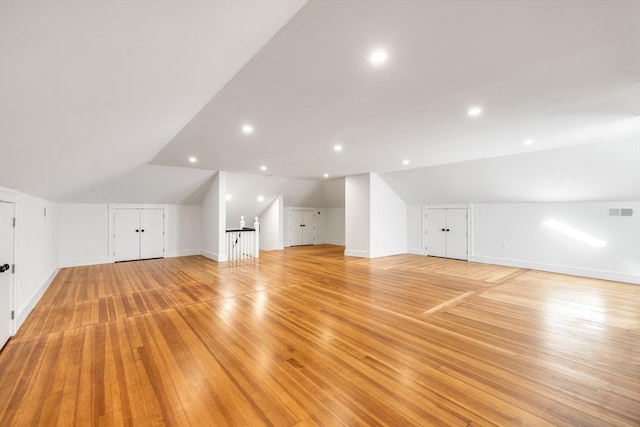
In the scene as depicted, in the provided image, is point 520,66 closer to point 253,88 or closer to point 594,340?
point 253,88

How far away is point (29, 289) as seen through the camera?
13.0ft

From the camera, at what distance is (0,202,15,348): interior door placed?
9.37 feet

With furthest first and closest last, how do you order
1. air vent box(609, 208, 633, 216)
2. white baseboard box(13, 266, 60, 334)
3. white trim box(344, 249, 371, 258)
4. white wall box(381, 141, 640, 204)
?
white trim box(344, 249, 371, 258), air vent box(609, 208, 633, 216), white wall box(381, 141, 640, 204), white baseboard box(13, 266, 60, 334)

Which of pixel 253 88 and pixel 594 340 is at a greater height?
pixel 253 88

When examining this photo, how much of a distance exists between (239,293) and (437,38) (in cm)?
453

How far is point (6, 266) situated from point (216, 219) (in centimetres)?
494

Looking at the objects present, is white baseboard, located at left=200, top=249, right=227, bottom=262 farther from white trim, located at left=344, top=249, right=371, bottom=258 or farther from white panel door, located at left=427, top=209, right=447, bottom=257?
white panel door, located at left=427, top=209, right=447, bottom=257

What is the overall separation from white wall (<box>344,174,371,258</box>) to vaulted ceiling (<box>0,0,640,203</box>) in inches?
154

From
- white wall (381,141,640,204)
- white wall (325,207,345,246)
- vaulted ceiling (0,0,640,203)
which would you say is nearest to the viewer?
vaulted ceiling (0,0,640,203)

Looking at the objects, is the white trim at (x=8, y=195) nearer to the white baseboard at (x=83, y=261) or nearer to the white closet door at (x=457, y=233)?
the white baseboard at (x=83, y=261)

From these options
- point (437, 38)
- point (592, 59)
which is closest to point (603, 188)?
point (592, 59)

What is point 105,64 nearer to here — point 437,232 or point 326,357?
point 326,357

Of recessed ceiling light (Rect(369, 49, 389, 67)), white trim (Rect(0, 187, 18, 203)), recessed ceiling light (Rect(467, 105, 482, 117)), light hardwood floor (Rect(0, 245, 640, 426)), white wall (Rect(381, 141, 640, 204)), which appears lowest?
light hardwood floor (Rect(0, 245, 640, 426))

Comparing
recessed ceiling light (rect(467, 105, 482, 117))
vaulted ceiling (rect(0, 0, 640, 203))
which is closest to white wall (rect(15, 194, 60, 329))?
vaulted ceiling (rect(0, 0, 640, 203))
